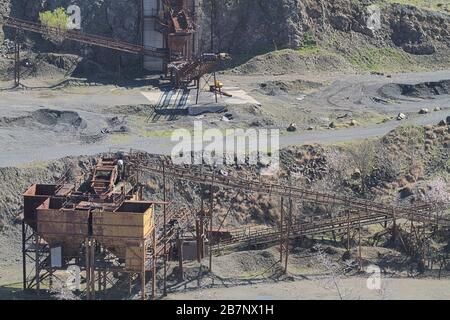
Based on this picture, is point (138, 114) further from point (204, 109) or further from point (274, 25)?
point (274, 25)

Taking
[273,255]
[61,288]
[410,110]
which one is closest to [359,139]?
[410,110]

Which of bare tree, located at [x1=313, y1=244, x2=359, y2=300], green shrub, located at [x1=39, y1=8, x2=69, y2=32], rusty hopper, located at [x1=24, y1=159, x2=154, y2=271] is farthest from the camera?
green shrub, located at [x1=39, y1=8, x2=69, y2=32]

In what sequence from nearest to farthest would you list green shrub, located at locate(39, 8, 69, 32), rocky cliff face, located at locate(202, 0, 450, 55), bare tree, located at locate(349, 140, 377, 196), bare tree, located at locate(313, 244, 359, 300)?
1. bare tree, located at locate(313, 244, 359, 300)
2. bare tree, located at locate(349, 140, 377, 196)
3. green shrub, located at locate(39, 8, 69, 32)
4. rocky cliff face, located at locate(202, 0, 450, 55)

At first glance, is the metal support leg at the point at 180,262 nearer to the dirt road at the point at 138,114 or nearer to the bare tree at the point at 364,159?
the dirt road at the point at 138,114

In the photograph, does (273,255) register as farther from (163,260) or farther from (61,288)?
(61,288)

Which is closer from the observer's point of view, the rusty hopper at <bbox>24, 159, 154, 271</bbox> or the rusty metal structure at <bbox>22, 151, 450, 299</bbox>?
the rusty hopper at <bbox>24, 159, 154, 271</bbox>

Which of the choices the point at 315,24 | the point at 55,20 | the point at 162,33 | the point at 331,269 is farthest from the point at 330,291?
the point at 315,24

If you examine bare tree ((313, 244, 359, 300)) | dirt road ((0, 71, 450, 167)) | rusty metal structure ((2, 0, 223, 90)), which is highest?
rusty metal structure ((2, 0, 223, 90))

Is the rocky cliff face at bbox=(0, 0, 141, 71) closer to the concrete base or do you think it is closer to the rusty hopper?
the concrete base

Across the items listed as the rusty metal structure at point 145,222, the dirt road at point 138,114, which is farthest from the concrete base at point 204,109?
the rusty metal structure at point 145,222

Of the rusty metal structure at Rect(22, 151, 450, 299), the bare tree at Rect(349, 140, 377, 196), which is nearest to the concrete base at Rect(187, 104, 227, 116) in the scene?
the bare tree at Rect(349, 140, 377, 196)
